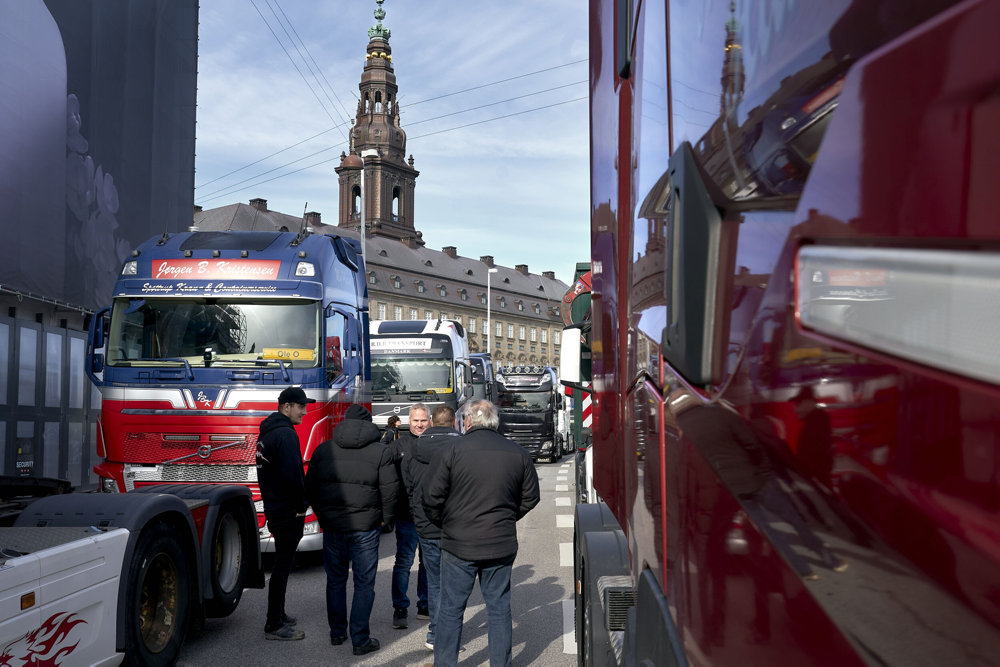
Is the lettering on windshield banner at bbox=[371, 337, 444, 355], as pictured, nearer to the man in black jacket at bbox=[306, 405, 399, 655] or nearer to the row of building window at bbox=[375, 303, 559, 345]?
the man in black jacket at bbox=[306, 405, 399, 655]

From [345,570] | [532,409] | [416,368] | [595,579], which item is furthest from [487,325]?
[595,579]

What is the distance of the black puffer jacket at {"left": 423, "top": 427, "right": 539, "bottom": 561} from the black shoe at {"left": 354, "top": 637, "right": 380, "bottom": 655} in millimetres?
1368

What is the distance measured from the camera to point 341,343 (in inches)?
424

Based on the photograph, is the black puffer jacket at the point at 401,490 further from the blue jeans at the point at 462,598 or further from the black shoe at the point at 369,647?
the blue jeans at the point at 462,598

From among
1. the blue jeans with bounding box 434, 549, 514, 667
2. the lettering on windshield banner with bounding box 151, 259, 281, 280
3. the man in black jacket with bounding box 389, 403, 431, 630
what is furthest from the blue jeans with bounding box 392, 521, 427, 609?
the lettering on windshield banner with bounding box 151, 259, 281, 280

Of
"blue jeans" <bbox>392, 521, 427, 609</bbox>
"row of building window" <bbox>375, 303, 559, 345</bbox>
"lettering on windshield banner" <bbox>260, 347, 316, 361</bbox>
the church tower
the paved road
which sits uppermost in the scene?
the church tower

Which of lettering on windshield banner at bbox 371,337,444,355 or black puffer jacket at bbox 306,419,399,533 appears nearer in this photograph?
black puffer jacket at bbox 306,419,399,533

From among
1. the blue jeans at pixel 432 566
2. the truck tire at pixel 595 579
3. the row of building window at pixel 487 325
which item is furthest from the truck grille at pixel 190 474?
the row of building window at pixel 487 325

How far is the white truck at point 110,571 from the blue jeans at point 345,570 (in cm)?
77

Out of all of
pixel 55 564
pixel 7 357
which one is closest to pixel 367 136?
pixel 7 357

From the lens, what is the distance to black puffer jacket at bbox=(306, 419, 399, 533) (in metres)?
7.05

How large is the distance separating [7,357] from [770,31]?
39.9 feet

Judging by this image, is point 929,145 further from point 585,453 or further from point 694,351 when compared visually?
point 585,453

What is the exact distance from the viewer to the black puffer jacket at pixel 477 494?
574 centimetres
